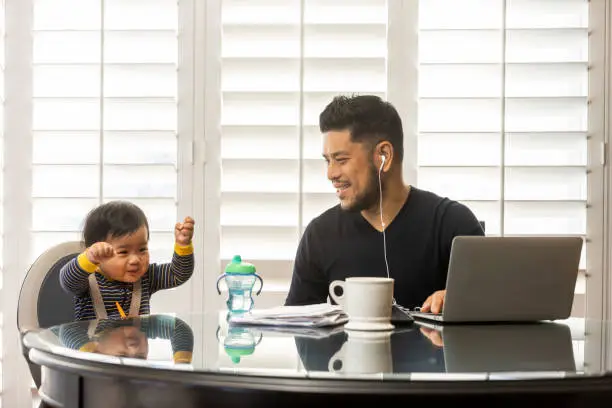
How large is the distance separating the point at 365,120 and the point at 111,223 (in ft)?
2.60

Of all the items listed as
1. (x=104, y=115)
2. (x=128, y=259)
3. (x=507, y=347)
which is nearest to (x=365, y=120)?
(x=128, y=259)

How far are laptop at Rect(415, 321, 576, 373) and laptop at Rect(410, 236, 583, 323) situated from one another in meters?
0.03

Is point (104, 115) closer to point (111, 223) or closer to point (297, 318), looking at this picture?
point (111, 223)

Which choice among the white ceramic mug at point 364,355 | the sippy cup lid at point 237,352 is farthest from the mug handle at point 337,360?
the sippy cup lid at point 237,352

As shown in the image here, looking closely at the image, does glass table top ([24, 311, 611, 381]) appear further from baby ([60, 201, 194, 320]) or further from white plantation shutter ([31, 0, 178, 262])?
white plantation shutter ([31, 0, 178, 262])

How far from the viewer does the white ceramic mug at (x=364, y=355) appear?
3.69 feet

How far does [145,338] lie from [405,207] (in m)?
1.08

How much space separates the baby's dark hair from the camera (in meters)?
Result: 2.42

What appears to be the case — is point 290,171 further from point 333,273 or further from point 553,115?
point 553,115

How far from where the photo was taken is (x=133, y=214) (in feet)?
8.05

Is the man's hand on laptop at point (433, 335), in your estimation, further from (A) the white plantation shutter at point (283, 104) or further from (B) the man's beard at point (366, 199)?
(A) the white plantation shutter at point (283, 104)

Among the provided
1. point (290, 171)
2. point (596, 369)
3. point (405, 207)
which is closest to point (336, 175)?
point (405, 207)

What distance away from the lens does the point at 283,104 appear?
293 cm

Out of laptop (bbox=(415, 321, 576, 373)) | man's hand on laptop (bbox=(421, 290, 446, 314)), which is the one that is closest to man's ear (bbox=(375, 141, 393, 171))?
man's hand on laptop (bbox=(421, 290, 446, 314))
